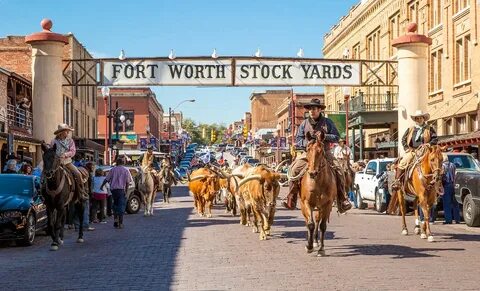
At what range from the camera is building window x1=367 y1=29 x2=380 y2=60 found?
166 ft

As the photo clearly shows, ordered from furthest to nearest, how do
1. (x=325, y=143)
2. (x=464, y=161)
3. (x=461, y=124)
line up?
(x=461, y=124) < (x=464, y=161) < (x=325, y=143)

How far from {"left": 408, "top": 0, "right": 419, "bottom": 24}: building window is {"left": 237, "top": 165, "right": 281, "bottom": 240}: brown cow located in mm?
28037

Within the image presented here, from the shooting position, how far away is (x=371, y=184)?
2748cm

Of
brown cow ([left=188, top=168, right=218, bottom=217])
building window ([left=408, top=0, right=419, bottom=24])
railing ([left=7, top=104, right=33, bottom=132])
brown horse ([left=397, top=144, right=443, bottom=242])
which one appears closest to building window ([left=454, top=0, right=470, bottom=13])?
building window ([left=408, top=0, right=419, bottom=24])

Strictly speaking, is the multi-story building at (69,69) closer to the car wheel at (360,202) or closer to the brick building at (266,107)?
the car wheel at (360,202)

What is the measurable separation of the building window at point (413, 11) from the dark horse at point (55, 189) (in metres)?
30.6

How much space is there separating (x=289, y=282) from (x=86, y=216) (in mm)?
11211

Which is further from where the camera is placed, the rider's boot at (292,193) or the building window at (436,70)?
the building window at (436,70)

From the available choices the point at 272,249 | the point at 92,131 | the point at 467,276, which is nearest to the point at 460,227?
the point at 272,249

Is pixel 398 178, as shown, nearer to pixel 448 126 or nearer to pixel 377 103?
pixel 448 126

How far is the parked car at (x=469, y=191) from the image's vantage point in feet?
63.6

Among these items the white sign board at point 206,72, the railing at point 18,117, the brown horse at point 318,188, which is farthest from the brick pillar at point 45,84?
the railing at point 18,117

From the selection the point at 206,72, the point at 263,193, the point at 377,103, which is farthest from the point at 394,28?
the point at 263,193

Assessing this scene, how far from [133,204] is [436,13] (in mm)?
20442
